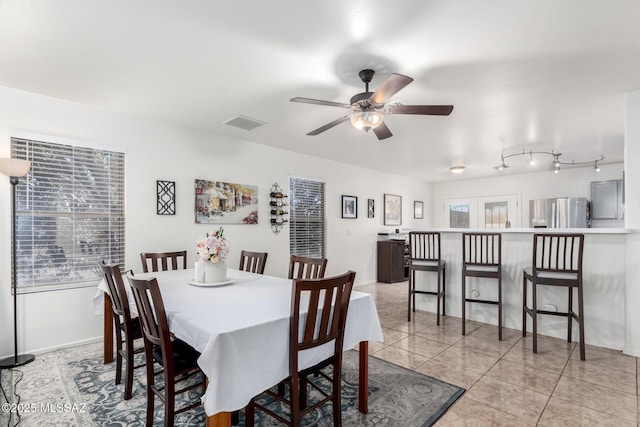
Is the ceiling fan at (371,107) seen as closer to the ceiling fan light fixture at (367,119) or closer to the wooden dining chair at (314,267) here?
the ceiling fan light fixture at (367,119)

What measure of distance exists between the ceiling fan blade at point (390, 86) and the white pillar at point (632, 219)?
253 cm

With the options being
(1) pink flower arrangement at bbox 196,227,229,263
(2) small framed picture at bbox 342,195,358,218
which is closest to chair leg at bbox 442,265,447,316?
(2) small framed picture at bbox 342,195,358,218

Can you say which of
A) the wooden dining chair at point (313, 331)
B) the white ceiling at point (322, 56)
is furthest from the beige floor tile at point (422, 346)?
the white ceiling at point (322, 56)

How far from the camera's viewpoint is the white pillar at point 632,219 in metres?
3.00

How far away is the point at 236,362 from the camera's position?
144cm

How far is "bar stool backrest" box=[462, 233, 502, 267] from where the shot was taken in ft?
12.3

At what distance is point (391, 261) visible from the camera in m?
6.64

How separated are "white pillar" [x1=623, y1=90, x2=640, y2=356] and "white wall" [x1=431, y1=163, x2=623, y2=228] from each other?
4141 millimetres

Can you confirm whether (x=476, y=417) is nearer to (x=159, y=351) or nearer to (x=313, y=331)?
(x=313, y=331)

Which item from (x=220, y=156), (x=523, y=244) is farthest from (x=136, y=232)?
(x=523, y=244)

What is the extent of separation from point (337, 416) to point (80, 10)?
2780 mm

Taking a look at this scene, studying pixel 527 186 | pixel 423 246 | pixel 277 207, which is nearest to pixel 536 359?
pixel 423 246

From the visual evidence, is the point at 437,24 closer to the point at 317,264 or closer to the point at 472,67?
the point at 472,67

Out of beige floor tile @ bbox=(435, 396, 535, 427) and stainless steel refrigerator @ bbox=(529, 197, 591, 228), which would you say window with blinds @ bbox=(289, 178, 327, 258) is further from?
stainless steel refrigerator @ bbox=(529, 197, 591, 228)
